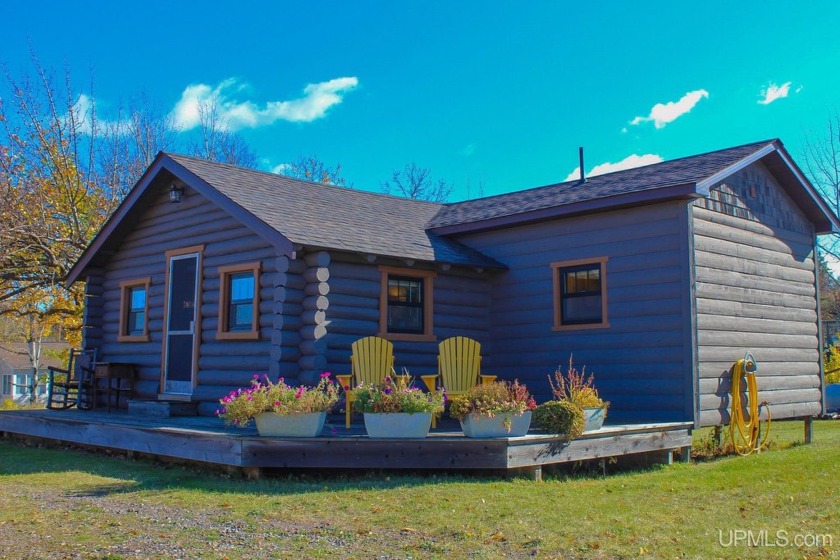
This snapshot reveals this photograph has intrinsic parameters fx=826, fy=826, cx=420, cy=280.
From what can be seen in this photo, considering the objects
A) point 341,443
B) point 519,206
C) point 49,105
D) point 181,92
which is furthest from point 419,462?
point 181,92

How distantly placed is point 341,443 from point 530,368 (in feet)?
14.5

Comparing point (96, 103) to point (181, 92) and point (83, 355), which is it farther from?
point (83, 355)

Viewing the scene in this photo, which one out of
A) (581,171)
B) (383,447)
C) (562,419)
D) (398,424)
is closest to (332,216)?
(581,171)

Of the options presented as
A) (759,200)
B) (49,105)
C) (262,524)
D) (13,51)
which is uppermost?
(13,51)

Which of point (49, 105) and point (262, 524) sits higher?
point (49, 105)

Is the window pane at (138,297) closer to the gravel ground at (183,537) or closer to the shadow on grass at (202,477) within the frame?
the shadow on grass at (202,477)

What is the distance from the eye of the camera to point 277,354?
975cm

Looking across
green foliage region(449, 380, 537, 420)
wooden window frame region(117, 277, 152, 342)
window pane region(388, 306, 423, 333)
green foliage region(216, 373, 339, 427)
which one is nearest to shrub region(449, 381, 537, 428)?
green foliage region(449, 380, 537, 420)

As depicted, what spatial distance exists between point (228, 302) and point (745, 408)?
6883mm

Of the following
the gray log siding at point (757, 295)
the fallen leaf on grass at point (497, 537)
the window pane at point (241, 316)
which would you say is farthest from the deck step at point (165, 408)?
the gray log siding at point (757, 295)

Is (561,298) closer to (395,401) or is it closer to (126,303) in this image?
(395,401)

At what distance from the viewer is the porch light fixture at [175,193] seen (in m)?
12.0

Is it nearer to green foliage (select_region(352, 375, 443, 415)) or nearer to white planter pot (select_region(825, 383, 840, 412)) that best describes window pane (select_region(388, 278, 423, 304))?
green foliage (select_region(352, 375, 443, 415))

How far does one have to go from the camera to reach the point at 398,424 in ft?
25.9
